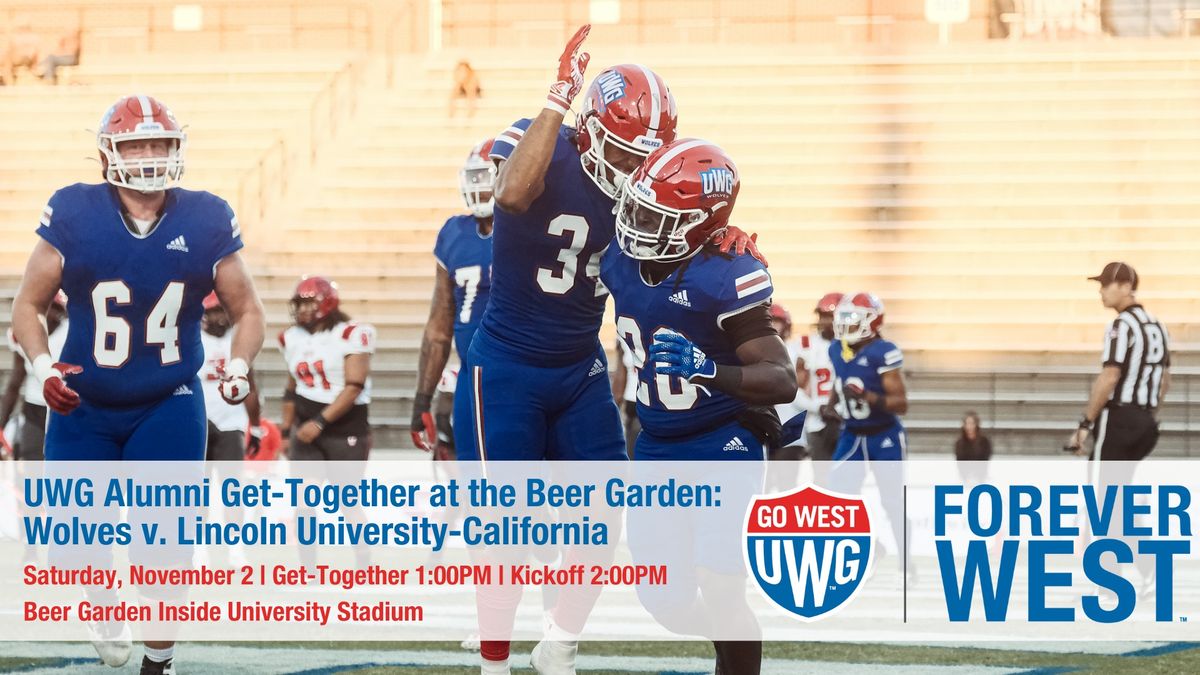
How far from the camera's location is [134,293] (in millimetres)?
5480

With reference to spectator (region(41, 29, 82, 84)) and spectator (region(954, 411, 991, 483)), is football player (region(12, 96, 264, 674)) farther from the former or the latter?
spectator (region(41, 29, 82, 84))

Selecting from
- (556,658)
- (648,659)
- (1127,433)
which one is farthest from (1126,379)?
(556,658)

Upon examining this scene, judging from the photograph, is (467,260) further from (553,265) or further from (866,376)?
(866,376)

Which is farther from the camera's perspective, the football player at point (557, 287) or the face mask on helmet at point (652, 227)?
the football player at point (557, 287)

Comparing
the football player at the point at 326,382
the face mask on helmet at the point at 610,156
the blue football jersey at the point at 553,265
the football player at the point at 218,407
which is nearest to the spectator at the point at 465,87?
the football player at the point at 218,407

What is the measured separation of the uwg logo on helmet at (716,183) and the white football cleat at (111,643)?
8.99ft

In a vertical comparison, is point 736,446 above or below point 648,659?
above

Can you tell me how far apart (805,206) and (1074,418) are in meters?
4.09

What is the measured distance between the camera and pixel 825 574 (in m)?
6.91

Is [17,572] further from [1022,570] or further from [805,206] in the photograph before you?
[805,206]

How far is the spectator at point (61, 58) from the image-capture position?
2408 centimetres

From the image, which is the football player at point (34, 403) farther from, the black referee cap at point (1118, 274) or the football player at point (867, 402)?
the black referee cap at point (1118, 274)

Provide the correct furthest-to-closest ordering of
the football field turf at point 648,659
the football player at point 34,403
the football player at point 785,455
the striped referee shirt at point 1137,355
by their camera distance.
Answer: the football player at point 785,455
the football player at point 34,403
the striped referee shirt at point 1137,355
the football field turf at point 648,659

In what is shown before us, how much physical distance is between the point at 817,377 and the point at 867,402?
2.63 metres
